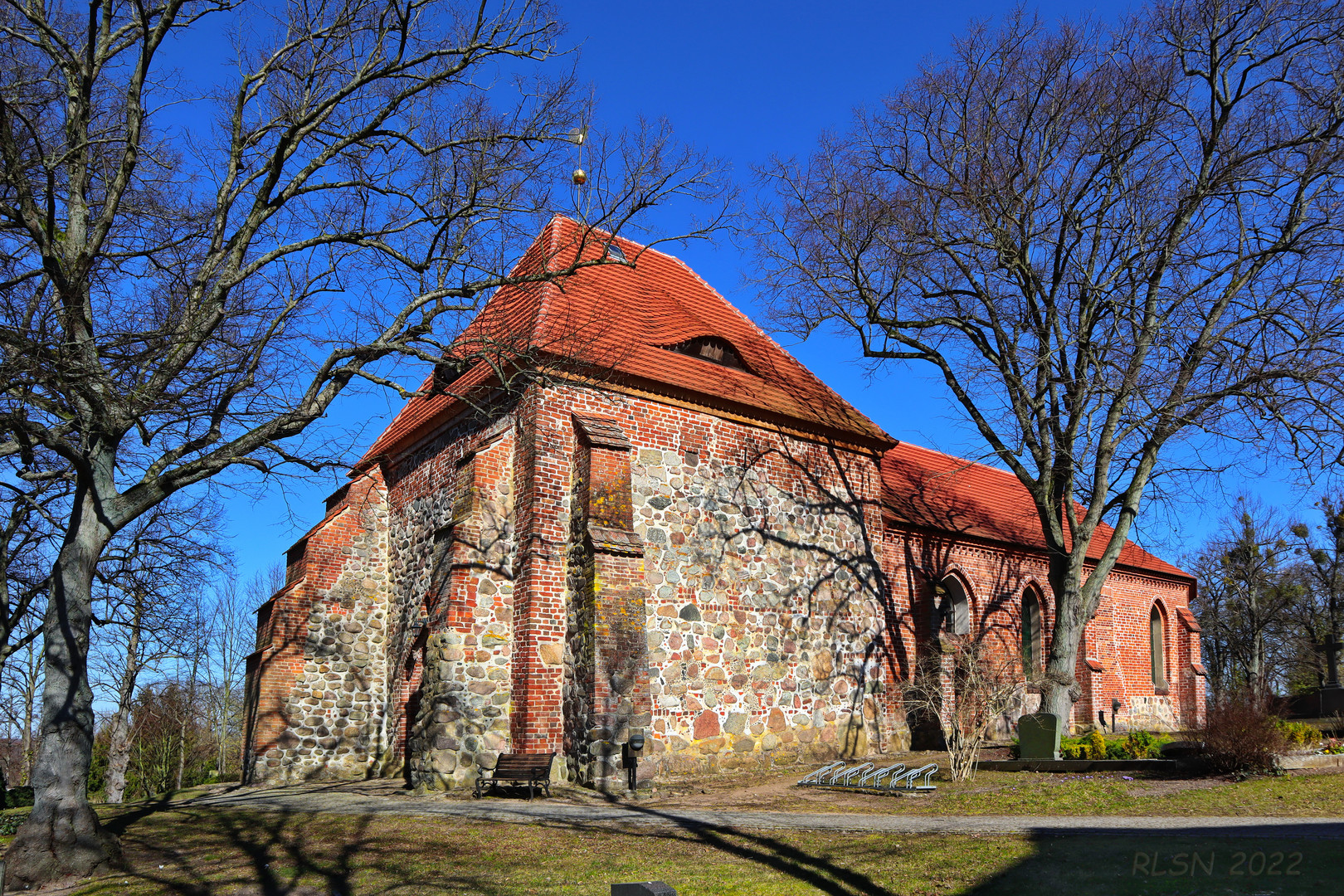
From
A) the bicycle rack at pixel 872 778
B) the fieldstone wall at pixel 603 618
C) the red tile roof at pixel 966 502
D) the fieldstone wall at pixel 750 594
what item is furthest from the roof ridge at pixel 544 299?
the red tile roof at pixel 966 502

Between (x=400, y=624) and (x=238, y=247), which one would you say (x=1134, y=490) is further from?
(x=238, y=247)

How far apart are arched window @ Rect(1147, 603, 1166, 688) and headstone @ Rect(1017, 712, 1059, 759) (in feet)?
45.3

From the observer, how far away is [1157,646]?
25.5 metres

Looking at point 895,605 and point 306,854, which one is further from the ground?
point 895,605

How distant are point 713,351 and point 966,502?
9191mm

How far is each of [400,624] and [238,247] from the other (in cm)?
793

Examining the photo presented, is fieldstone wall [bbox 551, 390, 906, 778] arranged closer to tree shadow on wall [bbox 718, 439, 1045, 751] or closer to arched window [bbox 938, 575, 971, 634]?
tree shadow on wall [bbox 718, 439, 1045, 751]

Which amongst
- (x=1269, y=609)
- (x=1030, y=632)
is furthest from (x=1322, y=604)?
A: (x=1030, y=632)

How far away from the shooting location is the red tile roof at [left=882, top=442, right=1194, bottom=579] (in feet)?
63.1

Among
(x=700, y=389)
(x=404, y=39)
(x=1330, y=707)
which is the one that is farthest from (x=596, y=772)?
(x=1330, y=707)

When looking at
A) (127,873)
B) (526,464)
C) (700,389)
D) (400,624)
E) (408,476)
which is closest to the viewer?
(127,873)

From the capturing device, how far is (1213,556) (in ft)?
117

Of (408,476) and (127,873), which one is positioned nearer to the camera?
(127,873)

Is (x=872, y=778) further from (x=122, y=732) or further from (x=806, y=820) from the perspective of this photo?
(x=122, y=732)
